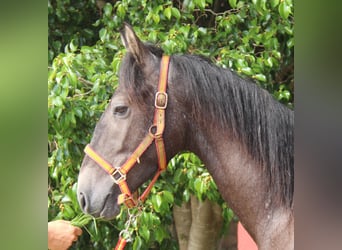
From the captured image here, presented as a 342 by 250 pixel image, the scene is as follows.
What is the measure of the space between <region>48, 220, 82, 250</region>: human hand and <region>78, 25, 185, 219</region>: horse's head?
48 centimetres

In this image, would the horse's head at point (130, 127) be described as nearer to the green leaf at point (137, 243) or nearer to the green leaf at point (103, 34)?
the green leaf at point (137, 243)

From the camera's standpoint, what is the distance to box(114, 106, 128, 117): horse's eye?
5.20ft

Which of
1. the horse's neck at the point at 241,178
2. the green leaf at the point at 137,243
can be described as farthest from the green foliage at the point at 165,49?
the horse's neck at the point at 241,178

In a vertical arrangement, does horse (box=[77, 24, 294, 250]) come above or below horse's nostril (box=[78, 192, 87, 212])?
above

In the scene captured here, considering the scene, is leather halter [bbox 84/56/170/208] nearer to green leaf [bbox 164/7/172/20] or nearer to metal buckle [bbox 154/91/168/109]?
metal buckle [bbox 154/91/168/109]

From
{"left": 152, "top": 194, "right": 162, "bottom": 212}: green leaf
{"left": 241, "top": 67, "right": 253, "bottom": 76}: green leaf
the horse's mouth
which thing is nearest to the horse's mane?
the horse's mouth

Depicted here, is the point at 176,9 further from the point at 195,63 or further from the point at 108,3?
the point at 195,63

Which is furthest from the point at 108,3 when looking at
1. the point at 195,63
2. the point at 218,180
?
the point at 218,180

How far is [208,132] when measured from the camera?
1600mm

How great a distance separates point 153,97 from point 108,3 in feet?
3.25

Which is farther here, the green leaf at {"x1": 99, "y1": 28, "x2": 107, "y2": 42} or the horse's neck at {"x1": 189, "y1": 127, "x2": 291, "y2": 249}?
the green leaf at {"x1": 99, "y1": 28, "x2": 107, "y2": 42}
